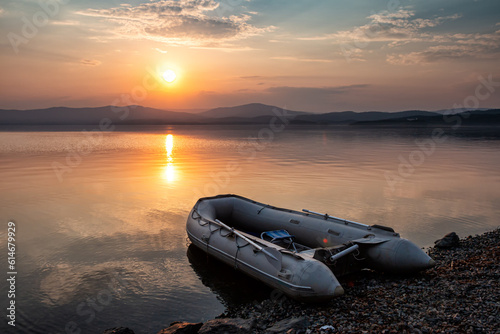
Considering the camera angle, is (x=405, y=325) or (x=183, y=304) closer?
(x=405, y=325)

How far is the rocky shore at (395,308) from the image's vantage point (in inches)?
256

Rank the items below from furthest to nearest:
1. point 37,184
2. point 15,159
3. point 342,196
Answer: point 15,159
point 37,184
point 342,196

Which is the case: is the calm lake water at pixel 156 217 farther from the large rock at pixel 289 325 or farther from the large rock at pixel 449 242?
the large rock at pixel 289 325

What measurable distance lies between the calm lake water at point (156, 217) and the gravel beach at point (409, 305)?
161 cm

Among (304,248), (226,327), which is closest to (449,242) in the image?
(304,248)

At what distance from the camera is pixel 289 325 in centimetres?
685

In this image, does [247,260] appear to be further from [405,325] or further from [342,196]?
[342,196]

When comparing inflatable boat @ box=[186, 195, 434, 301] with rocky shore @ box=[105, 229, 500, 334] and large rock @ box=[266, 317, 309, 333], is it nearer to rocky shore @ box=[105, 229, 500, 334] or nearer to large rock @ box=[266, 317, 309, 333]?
rocky shore @ box=[105, 229, 500, 334]

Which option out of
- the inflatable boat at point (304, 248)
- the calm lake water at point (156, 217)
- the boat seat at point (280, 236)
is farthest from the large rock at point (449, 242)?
the boat seat at point (280, 236)

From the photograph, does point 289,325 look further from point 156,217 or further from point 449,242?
point 156,217

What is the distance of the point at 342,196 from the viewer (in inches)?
756

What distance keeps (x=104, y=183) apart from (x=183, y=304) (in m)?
16.2

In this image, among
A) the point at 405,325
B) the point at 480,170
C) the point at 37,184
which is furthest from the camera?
the point at 480,170

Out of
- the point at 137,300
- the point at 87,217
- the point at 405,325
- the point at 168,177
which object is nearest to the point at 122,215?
the point at 87,217
